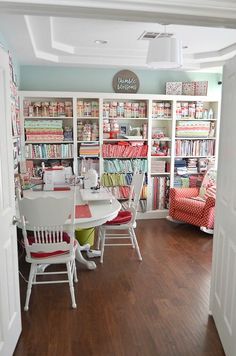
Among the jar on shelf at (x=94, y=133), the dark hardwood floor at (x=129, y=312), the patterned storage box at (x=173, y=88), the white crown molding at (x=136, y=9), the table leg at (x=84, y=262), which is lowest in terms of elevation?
the dark hardwood floor at (x=129, y=312)

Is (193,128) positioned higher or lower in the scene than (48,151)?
higher

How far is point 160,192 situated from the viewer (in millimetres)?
5180

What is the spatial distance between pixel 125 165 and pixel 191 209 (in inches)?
50.0

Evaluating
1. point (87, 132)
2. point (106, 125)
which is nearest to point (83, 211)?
point (87, 132)

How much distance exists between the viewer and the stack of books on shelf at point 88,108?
4750 millimetres

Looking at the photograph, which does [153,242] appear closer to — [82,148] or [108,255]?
[108,255]

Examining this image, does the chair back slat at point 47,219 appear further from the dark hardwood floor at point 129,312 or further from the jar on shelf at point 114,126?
the jar on shelf at point 114,126

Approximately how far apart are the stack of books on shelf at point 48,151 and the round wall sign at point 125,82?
4.01 feet

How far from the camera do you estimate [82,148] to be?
4758 mm

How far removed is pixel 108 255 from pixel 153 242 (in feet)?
2.44

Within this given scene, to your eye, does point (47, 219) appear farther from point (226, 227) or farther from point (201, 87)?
point (201, 87)

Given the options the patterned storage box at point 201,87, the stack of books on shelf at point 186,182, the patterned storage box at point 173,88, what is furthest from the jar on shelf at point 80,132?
the patterned storage box at point 201,87

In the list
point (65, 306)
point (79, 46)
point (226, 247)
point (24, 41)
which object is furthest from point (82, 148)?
point (226, 247)

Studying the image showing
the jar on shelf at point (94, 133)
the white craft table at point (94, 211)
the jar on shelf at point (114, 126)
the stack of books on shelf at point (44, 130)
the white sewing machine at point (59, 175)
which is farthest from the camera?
the jar on shelf at point (114, 126)
